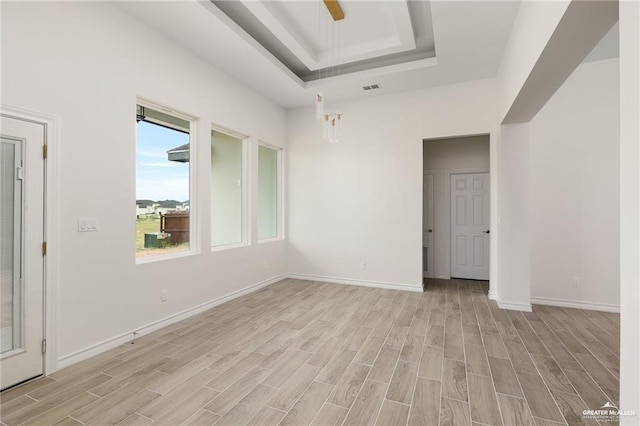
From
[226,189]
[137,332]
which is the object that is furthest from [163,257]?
[226,189]

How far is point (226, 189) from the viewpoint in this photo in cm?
460

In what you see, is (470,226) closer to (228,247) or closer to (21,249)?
(228,247)

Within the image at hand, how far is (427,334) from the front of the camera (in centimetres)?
322

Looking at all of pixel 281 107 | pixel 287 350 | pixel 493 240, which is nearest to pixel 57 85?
pixel 287 350

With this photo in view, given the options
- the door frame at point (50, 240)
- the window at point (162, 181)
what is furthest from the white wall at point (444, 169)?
the door frame at point (50, 240)

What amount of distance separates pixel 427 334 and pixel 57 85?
13.7 ft

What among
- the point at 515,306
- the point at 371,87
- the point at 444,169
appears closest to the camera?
the point at 515,306

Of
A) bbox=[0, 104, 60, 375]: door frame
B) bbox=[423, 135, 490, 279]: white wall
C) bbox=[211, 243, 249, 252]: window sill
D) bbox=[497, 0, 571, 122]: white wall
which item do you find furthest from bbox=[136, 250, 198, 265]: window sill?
bbox=[423, 135, 490, 279]: white wall

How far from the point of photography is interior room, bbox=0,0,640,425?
2.11 meters

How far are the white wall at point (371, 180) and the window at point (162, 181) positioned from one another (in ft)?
7.68

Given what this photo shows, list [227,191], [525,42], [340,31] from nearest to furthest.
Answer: [525,42] → [340,31] → [227,191]

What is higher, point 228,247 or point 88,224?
point 88,224

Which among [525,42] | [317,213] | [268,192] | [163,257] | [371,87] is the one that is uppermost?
[371,87]

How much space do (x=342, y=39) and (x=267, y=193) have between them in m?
2.84
